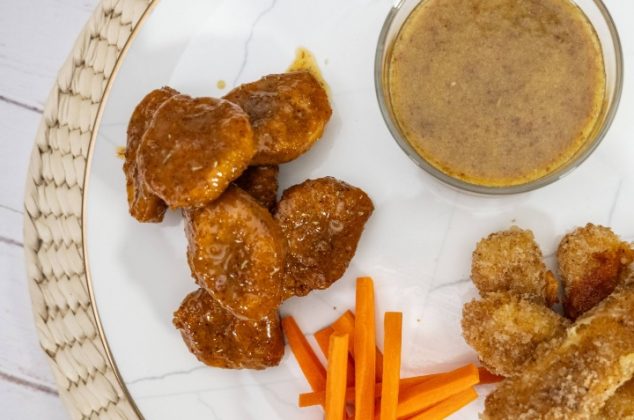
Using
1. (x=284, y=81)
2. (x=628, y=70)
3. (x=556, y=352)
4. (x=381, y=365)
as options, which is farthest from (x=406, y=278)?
(x=628, y=70)

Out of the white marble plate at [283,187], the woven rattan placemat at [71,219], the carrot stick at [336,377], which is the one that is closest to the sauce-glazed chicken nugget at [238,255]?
the carrot stick at [336,377]

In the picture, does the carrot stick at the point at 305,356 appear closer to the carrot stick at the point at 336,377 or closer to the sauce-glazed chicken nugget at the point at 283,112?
the carrot stick at the point at 336,377

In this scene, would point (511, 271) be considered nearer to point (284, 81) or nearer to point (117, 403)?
point (284, 81)

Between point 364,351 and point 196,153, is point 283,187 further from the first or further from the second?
point 364,351

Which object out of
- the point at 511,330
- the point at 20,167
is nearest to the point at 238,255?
the point at 511,330

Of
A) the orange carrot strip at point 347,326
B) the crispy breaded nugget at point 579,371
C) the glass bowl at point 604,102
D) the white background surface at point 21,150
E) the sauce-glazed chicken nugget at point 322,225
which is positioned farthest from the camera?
the white background surface at point 21,150

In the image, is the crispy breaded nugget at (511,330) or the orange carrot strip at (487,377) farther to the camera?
the orange carrot strip at (487,377)
